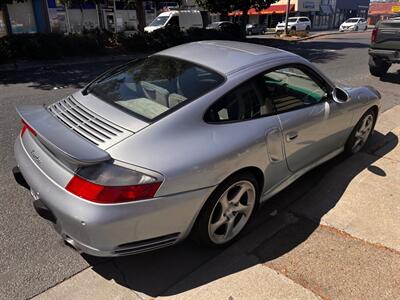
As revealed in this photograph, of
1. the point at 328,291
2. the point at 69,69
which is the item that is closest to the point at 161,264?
the point at 328,291

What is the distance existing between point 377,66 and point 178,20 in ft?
52.5

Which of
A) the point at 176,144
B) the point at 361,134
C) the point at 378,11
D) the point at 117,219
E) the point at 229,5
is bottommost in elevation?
the point at 378,11

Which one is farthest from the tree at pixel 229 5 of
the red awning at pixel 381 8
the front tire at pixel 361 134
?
the red awning at pixel 381 8

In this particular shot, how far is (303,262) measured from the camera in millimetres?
2705

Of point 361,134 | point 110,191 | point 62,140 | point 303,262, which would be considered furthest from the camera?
point 361,134

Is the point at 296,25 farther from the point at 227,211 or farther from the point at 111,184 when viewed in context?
the point at 111,184

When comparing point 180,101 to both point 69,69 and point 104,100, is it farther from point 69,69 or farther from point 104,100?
point 69,69

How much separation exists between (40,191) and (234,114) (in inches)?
58.5

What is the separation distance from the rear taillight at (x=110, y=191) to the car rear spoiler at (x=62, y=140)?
0.44ft

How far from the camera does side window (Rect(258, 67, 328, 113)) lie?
3096mm

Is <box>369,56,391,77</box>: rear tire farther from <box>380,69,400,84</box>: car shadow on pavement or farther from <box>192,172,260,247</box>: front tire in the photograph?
<box>192,172,260,247</box>: front tire

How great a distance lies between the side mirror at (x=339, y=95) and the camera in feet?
11.8

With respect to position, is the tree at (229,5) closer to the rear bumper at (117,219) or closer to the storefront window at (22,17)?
the storefront window at (22,17)

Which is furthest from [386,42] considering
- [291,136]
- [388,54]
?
[291,136]
